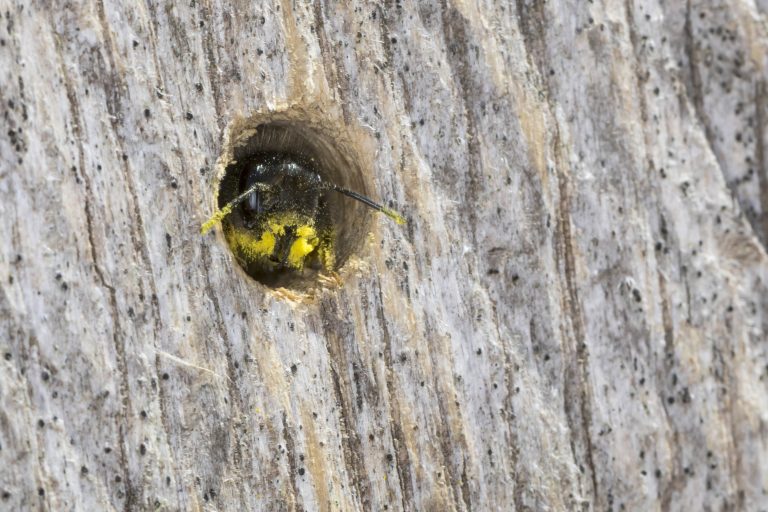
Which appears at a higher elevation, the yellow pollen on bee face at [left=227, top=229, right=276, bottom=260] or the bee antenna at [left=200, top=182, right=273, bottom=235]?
the bee antenna at [left=200, top=182, right=273, bottom=235]

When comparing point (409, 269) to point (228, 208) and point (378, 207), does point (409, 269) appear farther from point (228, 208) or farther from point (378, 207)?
point (228, 208)

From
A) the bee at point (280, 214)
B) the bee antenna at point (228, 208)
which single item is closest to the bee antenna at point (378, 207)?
the bee at point (280, 214)

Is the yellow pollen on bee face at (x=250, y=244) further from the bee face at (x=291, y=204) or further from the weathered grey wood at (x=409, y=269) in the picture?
the weathered grey wood at (x=409, y=269)

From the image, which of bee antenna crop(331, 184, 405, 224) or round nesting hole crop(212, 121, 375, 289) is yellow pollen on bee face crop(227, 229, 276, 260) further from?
bee antenna crop(331, 184, 405, 224)

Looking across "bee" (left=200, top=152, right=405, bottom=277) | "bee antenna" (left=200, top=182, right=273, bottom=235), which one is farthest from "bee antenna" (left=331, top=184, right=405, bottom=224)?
"bee antenna" (left=200, top=182, right=273, bottom=235)

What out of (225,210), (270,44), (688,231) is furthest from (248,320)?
(688,231)

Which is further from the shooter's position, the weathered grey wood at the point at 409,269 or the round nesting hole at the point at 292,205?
the round nesting hole at the point at 292,205
